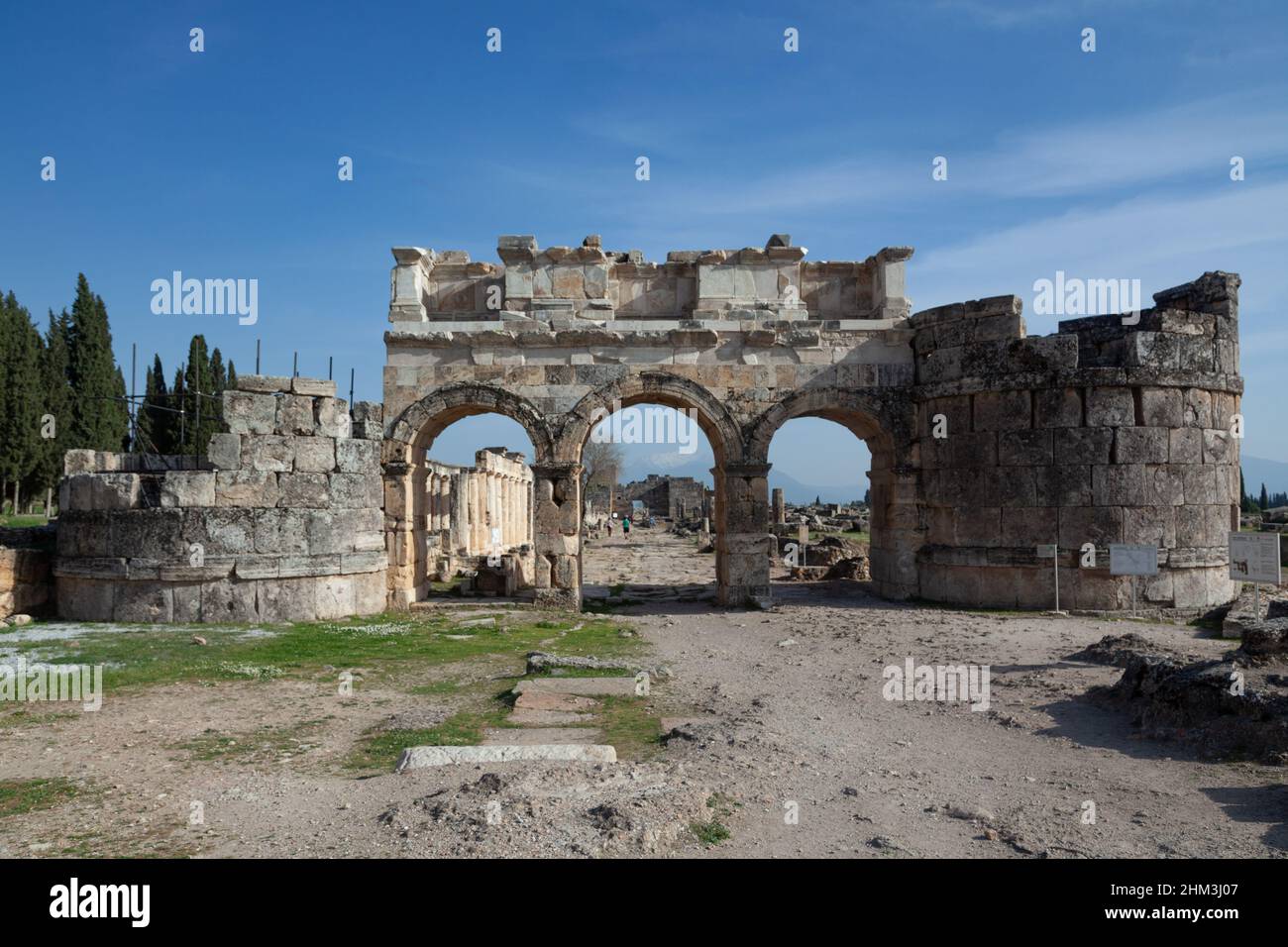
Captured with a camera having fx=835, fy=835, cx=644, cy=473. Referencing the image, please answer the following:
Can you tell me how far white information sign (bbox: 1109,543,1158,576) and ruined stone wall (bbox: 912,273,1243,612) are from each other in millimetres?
982

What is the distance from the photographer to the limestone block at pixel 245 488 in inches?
466

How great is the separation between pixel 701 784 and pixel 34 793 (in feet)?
13.3

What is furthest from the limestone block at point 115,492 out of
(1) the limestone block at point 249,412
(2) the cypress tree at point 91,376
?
(2) the cypress tree at point 91,376

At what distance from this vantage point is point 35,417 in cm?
3453

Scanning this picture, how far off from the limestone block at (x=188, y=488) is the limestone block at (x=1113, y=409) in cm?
1325

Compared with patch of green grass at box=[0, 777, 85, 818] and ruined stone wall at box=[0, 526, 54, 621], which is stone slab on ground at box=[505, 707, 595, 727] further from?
ruined stone wall at box=[0, 526, 54, 621]

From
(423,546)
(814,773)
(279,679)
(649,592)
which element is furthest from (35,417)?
(814,773)

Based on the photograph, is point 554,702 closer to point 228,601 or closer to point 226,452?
point 228,601

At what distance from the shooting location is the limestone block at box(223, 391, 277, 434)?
12.0m

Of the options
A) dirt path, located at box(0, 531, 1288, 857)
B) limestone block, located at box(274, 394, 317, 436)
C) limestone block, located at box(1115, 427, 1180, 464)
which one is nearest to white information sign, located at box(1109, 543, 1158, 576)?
limestone block, located at box(1115, 427, 1180, 464)

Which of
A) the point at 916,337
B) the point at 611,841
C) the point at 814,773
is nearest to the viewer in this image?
the point at 611,841

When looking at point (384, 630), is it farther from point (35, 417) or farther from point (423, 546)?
point (35, 417)

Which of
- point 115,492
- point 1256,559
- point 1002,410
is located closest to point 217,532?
point 115,492

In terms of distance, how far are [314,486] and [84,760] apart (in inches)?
275
